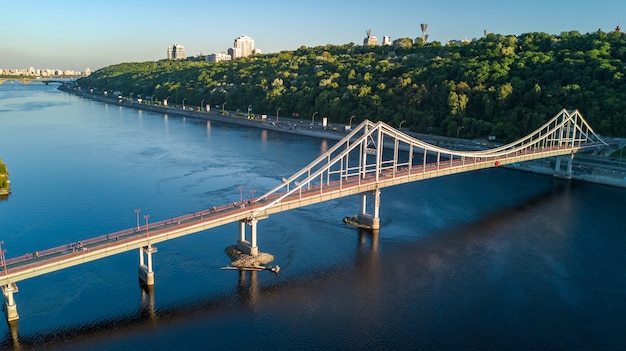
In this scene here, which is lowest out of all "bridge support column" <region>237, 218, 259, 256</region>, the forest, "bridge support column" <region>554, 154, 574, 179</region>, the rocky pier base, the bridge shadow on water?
the bridge shadow on water

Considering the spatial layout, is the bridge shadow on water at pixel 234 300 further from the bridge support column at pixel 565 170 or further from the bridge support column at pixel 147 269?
the bridge support column at pixel 565 170

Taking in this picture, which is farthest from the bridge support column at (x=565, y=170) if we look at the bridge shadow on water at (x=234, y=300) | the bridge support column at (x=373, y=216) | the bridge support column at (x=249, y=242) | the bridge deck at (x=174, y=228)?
the bridge support column at (x=249, y=242)

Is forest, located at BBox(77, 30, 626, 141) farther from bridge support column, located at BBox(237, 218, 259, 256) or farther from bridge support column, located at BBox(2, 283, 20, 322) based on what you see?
bridge support column, located at BBox(2, 283, 20, 322)

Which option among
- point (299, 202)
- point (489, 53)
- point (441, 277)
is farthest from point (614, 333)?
point (489, 53)

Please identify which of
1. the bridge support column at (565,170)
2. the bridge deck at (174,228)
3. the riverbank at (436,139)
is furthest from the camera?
the bridge support column at (565,170)

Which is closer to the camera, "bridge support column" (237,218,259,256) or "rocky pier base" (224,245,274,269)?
"rocky pier base" (224,245,274,269)

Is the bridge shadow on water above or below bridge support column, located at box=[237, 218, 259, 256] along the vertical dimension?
below

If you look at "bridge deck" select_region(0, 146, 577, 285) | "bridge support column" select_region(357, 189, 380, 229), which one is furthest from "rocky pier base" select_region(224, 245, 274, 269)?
"bridge support column" select_region(357, 189, 380, 229)

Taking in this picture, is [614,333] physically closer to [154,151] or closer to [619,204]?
[619,204]
